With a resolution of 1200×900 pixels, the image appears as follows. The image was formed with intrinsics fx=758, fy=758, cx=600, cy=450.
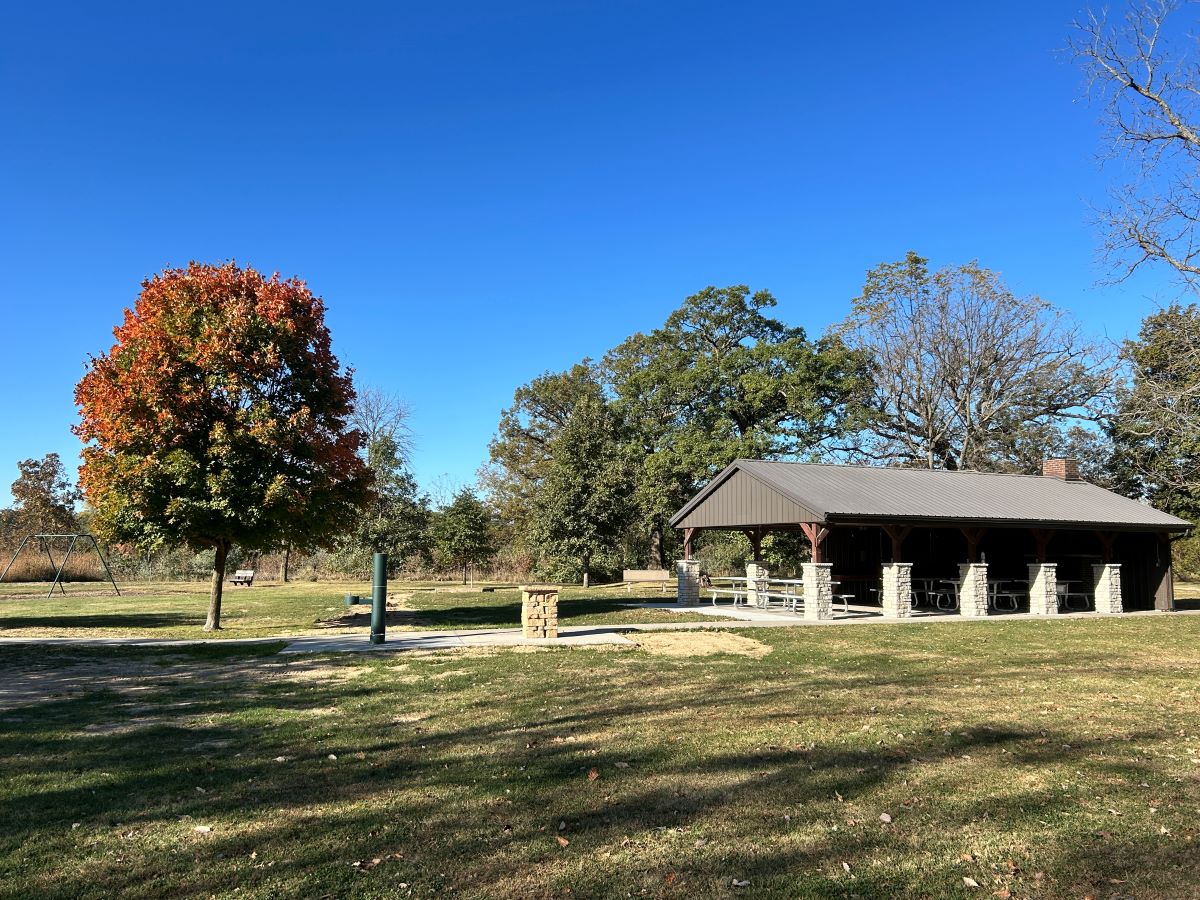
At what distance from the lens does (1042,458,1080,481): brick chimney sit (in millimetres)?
24641

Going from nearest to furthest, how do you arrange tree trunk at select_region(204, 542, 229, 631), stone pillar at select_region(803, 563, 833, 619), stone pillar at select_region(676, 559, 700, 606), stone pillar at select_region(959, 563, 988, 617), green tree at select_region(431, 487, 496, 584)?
tree trunk at select_region(204, 542, 229, 631), stone pillar at select_region(803, 563, 833, 619), stone pillar at select_region(959, 563, 988, 617), stone pillar at select_region(676, 559, 700, 606), green tree at select_region(431, 487, 496, 584)

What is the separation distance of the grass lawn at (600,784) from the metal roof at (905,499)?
8347 millimetres

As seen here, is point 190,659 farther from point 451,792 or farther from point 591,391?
point 591,391

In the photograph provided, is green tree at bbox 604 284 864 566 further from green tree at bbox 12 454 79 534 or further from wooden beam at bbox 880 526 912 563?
green tree at bbox 12 454 79 534

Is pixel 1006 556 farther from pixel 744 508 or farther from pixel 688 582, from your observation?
pixel 688 582

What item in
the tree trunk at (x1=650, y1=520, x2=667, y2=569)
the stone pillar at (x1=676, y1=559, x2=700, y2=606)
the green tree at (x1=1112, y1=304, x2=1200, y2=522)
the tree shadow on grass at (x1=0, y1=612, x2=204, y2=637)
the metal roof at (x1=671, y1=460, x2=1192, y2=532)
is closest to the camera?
the tree shadow on grass at (x1=0, y1=612, x2=204, y2=637)

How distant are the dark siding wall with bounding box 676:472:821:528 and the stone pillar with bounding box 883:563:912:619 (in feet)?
9.06

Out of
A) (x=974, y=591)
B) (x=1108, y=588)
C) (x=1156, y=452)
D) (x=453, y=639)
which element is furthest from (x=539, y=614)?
(x=1156, y=452)

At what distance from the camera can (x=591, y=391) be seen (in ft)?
150

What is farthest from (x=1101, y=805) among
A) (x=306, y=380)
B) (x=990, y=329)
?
(x=990, y=329)

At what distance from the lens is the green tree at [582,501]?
96.4ft

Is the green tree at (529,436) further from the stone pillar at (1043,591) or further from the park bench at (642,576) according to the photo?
the stone pillar at (1043,591)

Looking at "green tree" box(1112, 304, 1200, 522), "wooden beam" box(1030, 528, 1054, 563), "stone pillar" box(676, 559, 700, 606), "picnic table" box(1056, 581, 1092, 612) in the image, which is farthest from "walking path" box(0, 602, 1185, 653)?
"green tree" box(1112, 304, 1200, 522)

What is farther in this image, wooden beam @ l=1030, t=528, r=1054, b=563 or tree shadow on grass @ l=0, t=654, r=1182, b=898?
wooden beam @ l=1030, t=528, r=1054, b=563
